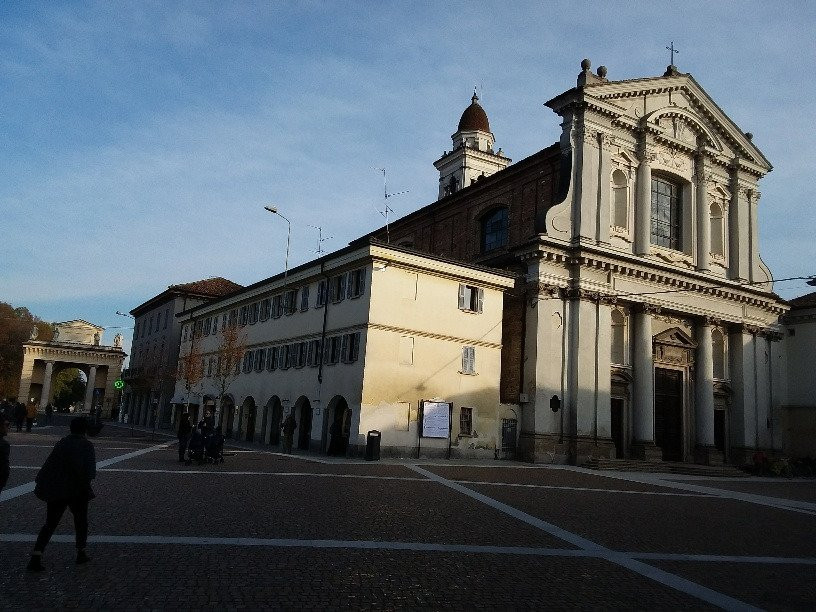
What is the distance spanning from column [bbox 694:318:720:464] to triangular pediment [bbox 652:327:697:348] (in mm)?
705

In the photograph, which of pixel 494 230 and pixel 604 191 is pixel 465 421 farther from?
pixel 604 191

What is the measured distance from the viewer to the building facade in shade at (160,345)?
5428 cm

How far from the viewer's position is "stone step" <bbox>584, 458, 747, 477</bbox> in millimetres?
30125

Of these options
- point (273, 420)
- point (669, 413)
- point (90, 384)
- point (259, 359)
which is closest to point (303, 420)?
point (273, 420)

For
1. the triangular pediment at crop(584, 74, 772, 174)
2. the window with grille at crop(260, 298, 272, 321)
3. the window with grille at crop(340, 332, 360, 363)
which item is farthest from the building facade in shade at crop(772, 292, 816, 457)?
the window with grille at crop(260, 298, 272, 321)

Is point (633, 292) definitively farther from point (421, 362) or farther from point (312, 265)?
point (312, 265)

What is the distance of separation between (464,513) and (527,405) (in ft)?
61.5

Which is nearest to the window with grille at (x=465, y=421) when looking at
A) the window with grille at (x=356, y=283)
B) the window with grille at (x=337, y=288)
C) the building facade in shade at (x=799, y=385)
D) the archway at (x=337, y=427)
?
the archway at (x=337, y=427)

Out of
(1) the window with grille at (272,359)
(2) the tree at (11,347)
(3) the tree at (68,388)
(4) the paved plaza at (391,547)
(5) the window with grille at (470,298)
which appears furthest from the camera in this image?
(3) the tree at (68,388)

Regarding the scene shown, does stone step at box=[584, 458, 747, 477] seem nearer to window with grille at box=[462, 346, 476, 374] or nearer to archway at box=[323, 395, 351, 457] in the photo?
window with grille at box=[462, 346, 476, 374]

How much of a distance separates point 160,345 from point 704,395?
4440 cm

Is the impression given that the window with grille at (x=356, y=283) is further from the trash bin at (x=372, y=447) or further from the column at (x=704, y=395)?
the column at (x=704, y=395)

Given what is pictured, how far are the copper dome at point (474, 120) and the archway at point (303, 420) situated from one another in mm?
34644

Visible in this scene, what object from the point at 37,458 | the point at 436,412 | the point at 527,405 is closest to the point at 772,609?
the point at 37,458
